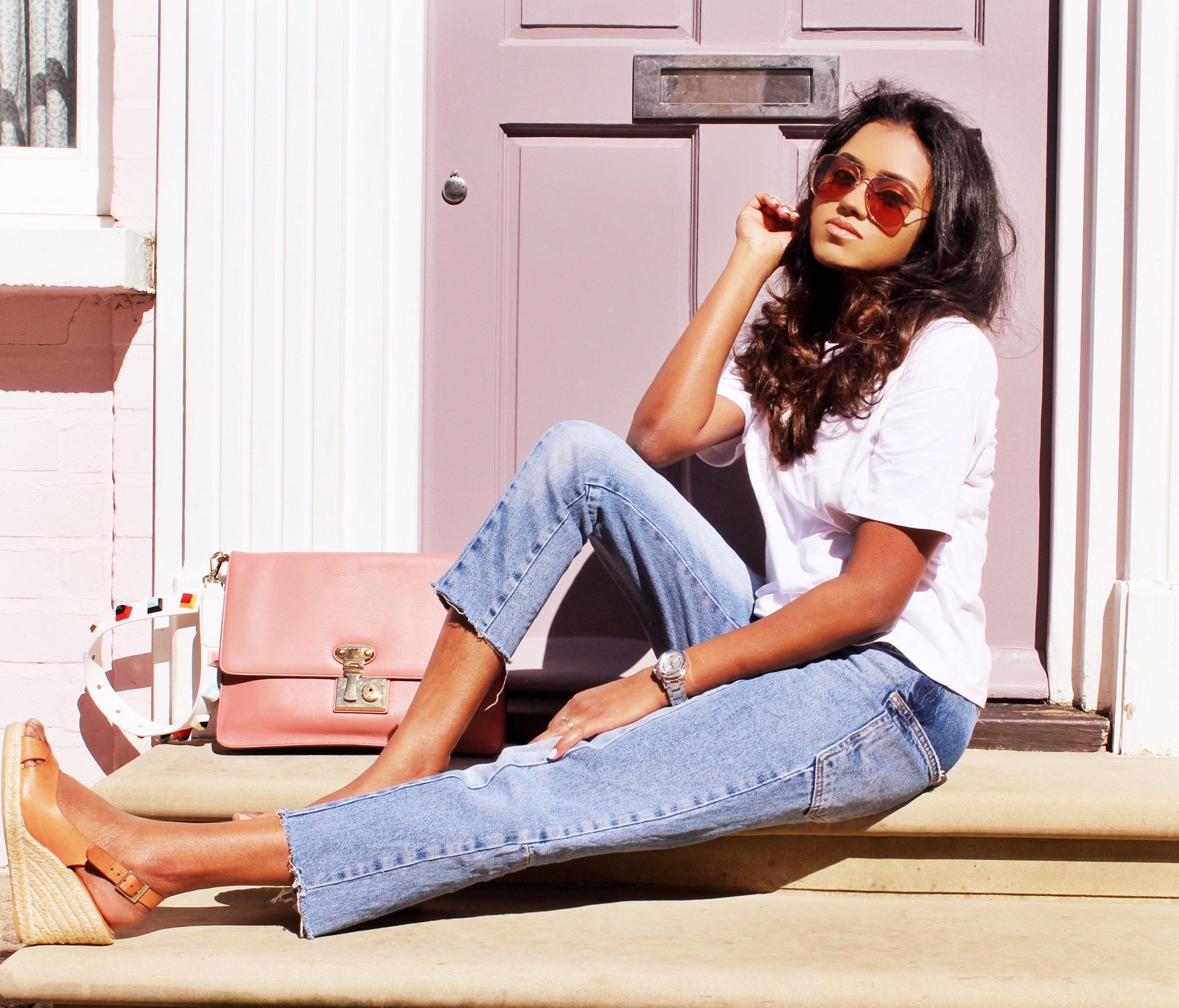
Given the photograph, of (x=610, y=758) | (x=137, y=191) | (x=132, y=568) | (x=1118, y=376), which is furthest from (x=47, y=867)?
(x=1118, y=376)

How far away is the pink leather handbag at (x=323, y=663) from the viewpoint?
175cm

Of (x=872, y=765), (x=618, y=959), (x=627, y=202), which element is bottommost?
(x=618, y=959)

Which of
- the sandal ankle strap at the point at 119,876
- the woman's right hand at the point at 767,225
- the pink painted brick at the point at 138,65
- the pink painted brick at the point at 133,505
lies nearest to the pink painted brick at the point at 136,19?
the pink painted brick at the point at 138,65

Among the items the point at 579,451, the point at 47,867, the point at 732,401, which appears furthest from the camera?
the point at 732,401

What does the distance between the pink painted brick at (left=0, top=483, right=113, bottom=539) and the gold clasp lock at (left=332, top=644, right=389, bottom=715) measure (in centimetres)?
73

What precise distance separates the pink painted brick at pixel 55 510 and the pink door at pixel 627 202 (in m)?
0.68

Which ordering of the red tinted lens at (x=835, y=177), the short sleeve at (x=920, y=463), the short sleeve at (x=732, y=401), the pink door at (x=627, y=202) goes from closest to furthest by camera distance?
the short sleeve at (x=920, y=463), the red tinted lens at (x=835, y=177), the short sleeve at (x=732, y=401), the pink door at (x=627, y=202)

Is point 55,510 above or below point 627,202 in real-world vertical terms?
below

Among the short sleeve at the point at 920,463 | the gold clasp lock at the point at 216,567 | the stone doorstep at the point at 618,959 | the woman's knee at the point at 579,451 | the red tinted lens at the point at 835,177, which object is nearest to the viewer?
the stone doorstep at the point at 618,959

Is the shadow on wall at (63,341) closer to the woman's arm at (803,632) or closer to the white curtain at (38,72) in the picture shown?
the white curtain at (38,72)

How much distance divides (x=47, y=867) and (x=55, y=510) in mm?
1048

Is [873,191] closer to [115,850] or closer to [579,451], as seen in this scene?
[579,451]

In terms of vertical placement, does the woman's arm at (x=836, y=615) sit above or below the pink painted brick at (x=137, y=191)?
below

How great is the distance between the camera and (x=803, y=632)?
1.41m
